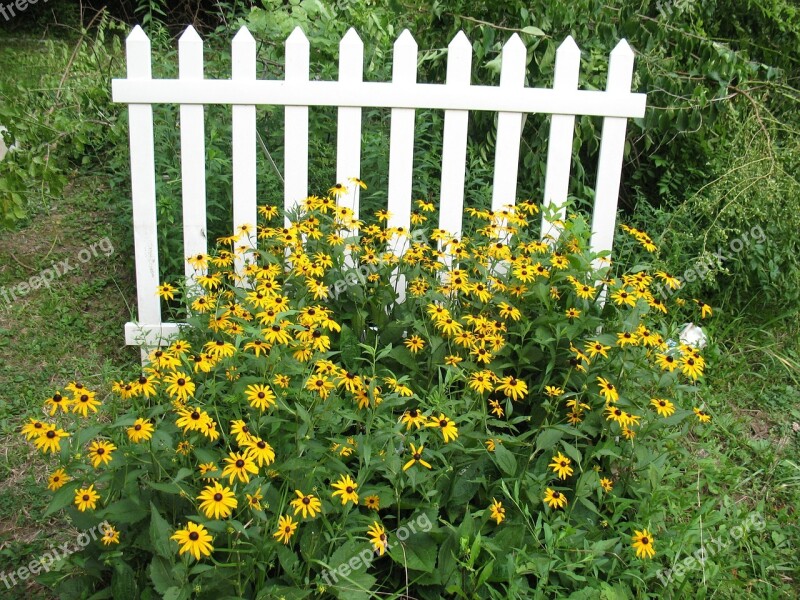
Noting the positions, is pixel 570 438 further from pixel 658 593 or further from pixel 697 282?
pixel 697 282

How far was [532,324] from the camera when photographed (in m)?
2.94

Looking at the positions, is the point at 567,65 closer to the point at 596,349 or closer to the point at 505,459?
the point at 596,349

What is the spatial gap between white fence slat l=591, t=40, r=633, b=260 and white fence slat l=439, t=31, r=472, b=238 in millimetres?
601


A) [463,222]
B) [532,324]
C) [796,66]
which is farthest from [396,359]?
[796,66]

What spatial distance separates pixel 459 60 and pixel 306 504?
84.1 inches

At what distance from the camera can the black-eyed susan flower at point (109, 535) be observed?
2133mm

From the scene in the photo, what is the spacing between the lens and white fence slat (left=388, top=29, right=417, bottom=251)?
137 inches

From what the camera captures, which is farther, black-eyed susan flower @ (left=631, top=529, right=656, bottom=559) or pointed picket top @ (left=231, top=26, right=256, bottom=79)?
pointed picket top @ (left=231, top=26, right=256, bottom=79)

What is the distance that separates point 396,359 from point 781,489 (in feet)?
5.14

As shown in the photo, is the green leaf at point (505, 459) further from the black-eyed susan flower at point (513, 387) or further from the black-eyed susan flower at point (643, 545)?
the black-eyed susan flower at point (643, 545)

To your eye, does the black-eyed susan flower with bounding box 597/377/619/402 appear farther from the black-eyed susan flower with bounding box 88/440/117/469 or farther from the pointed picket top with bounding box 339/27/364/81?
the pointed picket top with bounding box 339/27/364/81

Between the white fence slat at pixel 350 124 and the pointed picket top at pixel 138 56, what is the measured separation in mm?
778

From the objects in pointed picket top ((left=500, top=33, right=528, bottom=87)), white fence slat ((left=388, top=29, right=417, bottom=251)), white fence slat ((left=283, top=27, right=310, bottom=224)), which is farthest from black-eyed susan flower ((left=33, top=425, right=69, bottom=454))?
pointed picket top ((left=500, top=33, right=528, bottom=87))

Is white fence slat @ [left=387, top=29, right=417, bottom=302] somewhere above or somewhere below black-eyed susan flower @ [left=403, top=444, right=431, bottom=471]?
above
